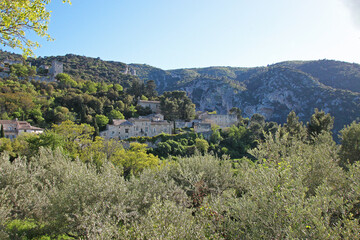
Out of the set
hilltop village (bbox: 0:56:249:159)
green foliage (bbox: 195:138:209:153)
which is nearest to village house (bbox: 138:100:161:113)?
hilltop village (bbox: 0:56:249:159)

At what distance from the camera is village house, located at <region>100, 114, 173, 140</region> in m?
54.3

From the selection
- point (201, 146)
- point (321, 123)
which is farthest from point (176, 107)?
point (321, 123)

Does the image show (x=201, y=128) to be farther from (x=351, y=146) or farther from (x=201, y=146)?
(x=351, y=146)

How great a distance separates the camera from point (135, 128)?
2227 inches

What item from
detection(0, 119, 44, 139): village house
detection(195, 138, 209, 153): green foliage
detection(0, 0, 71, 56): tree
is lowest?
detection(195, 138, 209, 153): green foliage

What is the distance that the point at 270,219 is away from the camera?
669cm

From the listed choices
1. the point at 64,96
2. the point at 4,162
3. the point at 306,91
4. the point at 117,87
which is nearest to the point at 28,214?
the point at 4,162

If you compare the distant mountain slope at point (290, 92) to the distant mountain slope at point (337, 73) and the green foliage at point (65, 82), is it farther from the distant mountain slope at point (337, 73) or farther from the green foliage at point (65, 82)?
the green foliage at point (65, 82)

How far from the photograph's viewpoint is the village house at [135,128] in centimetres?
5434

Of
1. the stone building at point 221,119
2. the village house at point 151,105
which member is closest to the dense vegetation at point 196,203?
the village house at point 151,105

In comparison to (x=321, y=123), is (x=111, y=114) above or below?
below

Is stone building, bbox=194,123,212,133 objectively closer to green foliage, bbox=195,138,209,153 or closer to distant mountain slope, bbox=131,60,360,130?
green foliage, bbox=195,138,209,153

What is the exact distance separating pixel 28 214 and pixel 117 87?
7565 cm

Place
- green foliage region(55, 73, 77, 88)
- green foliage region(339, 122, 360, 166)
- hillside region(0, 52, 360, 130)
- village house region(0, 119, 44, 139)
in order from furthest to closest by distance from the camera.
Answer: hillside region(0, 52, 360, 130), green foliage region(55, 73, 77, 88), village house region(0, 119, 44, 139), green foliage region(339, 122, 360, 166)
